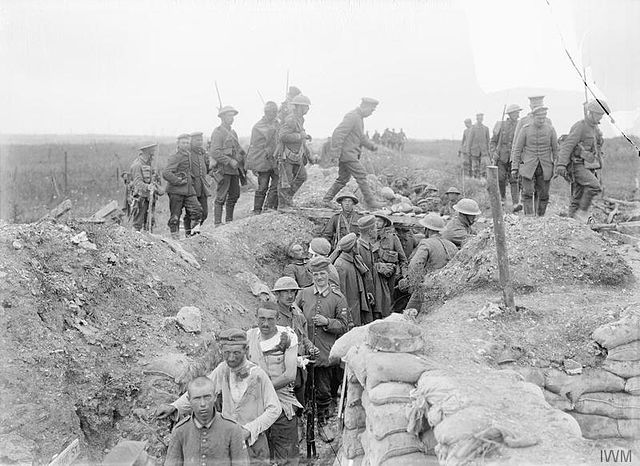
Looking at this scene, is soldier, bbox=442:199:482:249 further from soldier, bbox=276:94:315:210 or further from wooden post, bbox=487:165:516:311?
soldier, bbox=276:94:315:210

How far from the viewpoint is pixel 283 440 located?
16.5 feet

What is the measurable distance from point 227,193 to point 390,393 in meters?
7.51

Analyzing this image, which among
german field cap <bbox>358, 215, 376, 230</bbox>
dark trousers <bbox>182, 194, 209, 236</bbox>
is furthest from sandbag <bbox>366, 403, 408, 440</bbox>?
dark trousers <bbox>182, 194, 209, 236</bbox>

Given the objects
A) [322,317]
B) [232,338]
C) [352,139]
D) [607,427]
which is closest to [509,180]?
[352,139]

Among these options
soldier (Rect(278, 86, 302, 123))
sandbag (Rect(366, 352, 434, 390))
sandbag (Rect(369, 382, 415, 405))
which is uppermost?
soldier (Rect(278, 86, 302, 123))

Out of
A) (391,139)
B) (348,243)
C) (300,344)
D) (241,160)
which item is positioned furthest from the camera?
(391,139)

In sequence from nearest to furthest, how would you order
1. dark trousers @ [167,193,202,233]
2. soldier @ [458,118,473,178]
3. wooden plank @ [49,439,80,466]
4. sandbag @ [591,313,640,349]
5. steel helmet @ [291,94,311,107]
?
wooden plank @ [49,439,80,466], sandbag @ [591,313,640,349], steel helmet @ [291,94,311,107], dark trousers @ [167,193,202,233], soldier @ [458,118,473,178]

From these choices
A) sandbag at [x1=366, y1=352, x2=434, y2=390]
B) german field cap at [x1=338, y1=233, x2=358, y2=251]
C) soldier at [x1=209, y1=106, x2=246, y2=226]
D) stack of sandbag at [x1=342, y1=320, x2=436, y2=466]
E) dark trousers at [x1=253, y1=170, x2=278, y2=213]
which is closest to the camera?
stack of sandbag at [x1=342, y1=320, x2=436, y2=466]

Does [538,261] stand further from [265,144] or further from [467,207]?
[265,144]

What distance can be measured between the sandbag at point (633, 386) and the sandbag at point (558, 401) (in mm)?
441

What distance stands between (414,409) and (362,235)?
455cm

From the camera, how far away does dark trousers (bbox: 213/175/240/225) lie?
11.0m

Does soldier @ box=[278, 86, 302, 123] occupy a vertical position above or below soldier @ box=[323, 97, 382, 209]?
above

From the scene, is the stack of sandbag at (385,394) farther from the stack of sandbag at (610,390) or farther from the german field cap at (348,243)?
the german field cap at (348,243)
